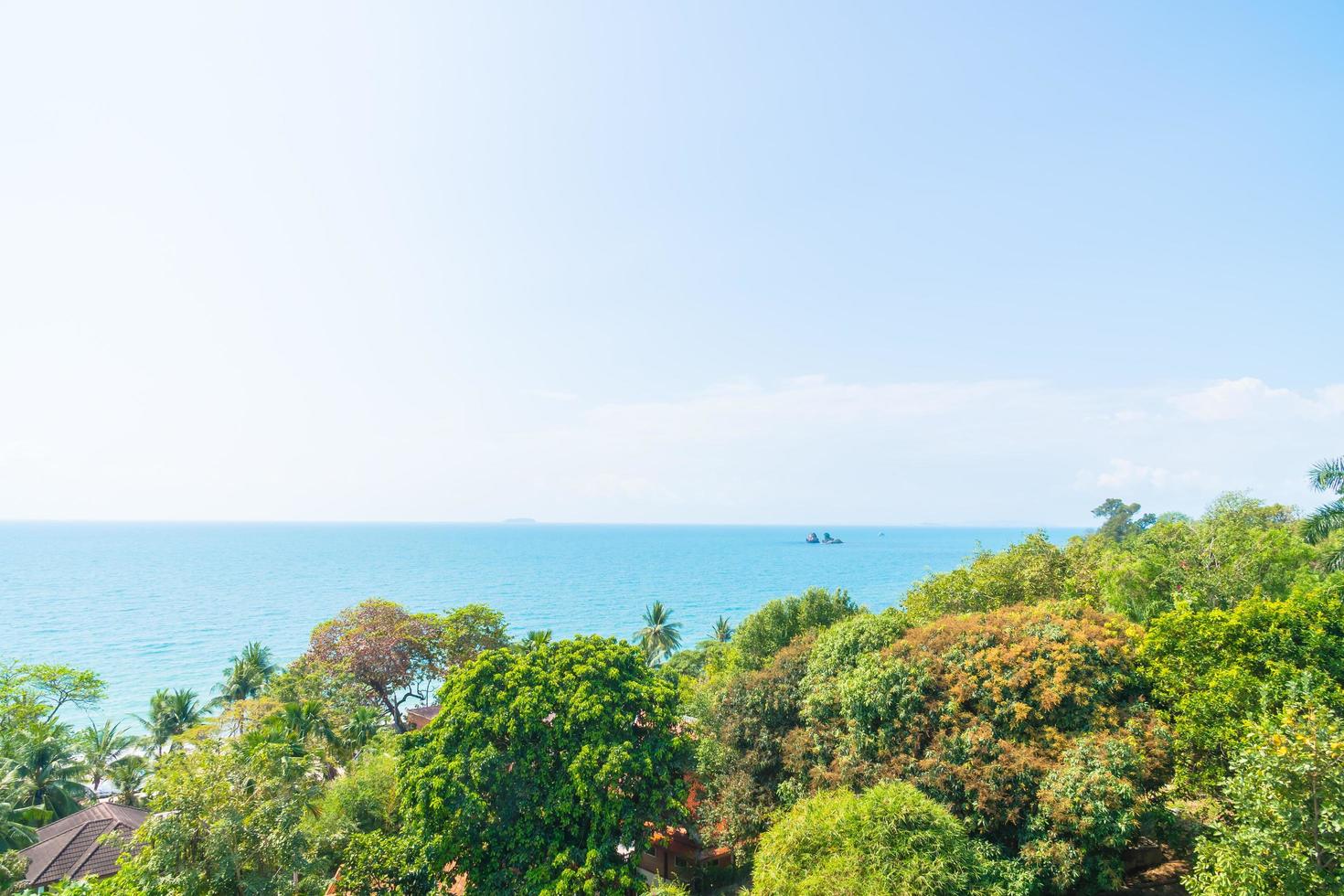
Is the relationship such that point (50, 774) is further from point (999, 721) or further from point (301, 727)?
point (999, 721)

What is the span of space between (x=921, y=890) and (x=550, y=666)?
37.2 feet

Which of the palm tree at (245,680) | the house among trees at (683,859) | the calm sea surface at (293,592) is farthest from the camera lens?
the calm sea surface at (293,592)

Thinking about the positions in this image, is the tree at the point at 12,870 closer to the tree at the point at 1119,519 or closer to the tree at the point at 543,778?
the tree at the point at 543,778

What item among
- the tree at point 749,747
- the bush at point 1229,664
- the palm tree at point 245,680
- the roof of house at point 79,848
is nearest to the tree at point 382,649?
the palm tree at point 245,680

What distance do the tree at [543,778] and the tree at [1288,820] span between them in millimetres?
12142

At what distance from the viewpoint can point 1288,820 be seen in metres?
10.7

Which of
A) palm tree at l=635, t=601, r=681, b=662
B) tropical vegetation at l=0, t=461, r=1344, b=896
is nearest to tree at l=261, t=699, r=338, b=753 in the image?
tropical vegetation at l=0, t=461, r=1344, b=896

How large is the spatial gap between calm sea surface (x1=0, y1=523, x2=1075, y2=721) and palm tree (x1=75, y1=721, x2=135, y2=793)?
16.4 metres

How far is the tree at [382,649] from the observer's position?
3281 centimetres

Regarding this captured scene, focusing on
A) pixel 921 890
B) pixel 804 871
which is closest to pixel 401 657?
pixel 804 871

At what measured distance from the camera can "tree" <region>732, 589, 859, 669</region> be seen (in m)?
30.1

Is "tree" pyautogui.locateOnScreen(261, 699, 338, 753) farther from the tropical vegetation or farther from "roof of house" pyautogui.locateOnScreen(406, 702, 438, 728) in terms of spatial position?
"roof of house" pyautogui.locateOnScreen(406, 702, 438, 728)

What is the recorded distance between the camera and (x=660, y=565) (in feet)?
499

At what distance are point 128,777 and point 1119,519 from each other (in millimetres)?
129683
